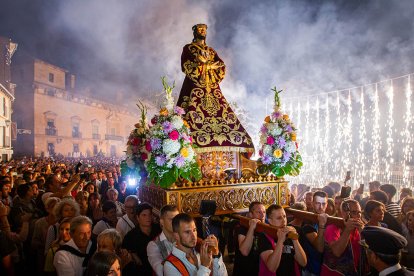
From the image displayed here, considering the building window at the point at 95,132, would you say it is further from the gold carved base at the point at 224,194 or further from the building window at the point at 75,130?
the gold carved base at the point at 224,194

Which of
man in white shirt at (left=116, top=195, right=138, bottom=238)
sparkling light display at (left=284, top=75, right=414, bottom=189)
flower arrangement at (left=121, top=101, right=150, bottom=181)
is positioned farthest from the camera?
sparkling light display at (left=284, top=75, right=414, bottom=189)

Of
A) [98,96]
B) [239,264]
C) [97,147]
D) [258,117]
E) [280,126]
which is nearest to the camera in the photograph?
[239,264]

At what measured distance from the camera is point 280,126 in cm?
606

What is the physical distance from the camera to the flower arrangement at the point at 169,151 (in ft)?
15.6

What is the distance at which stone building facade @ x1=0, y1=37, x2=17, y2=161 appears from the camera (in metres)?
30.2

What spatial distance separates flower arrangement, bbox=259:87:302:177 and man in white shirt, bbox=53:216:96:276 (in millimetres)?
3447

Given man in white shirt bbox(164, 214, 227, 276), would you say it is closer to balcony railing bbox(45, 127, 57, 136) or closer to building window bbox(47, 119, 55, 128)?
balcony railing bbox(45, 127, 57, 136)

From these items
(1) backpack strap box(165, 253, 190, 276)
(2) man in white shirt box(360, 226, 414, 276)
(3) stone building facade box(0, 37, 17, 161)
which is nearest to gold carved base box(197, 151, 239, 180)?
(1) backpack strap box(165, 253, 190, 276)

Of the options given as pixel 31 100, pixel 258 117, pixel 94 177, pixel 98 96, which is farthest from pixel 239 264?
pixel 98 96

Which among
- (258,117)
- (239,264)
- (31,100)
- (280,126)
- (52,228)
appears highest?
(31,100)

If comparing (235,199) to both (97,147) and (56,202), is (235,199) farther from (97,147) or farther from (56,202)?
(97,147)

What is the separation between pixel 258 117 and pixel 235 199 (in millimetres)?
25289

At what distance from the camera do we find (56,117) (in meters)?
42.8

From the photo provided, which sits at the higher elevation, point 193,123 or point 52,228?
Answer: point 193,123
